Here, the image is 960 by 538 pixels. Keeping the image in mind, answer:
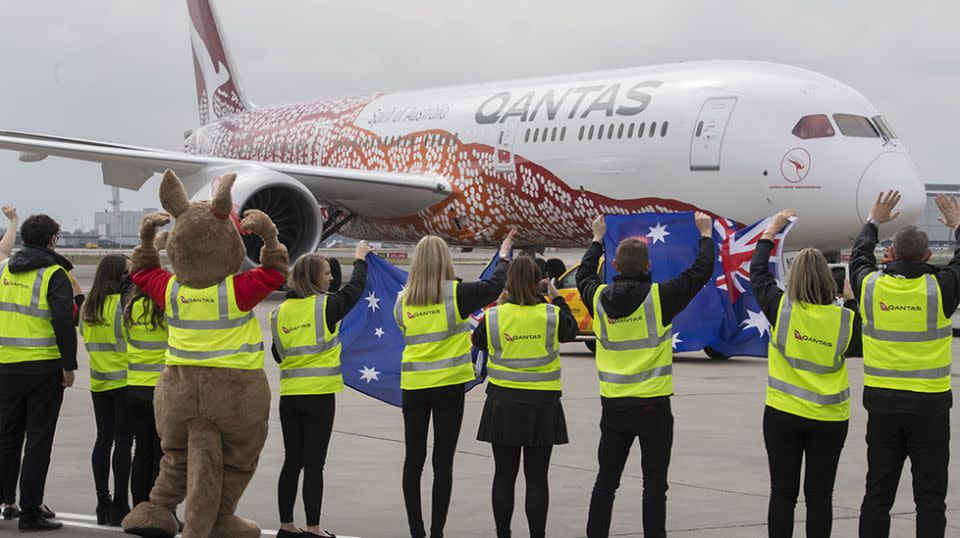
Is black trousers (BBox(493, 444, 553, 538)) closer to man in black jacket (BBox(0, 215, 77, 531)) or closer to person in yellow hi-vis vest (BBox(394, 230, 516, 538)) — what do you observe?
person in yellow hi-vis vest (BBox(394, 230, 516, 538))

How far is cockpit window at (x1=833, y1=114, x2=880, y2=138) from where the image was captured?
17266mm

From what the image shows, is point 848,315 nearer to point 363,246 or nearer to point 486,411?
point 486,411

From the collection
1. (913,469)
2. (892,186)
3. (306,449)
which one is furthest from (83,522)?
(892,186)

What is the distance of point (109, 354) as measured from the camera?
7.24 metres

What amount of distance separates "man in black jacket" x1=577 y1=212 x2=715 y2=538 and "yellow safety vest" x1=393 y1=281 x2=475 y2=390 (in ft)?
2.49

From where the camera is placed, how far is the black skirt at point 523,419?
6.53 metres

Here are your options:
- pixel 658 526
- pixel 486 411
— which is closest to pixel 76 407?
pixel 486 411

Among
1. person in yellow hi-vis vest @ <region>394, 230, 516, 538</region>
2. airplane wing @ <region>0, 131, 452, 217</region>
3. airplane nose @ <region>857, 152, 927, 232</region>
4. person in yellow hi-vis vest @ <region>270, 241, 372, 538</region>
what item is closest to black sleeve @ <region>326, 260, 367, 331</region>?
person in yellow hi-vis vest @ <region>270, 241, 372, 538</region>

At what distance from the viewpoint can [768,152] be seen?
56.7ft

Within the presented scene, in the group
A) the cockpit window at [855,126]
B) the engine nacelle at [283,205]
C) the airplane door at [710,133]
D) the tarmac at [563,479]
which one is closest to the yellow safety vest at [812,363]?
the tarmac at [563,479]

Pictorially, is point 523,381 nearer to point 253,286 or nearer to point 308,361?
point 308,361

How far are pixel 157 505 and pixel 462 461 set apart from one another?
2874 millimetres

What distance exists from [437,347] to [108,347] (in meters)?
1.81

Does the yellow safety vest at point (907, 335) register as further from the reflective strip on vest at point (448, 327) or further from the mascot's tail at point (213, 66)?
the mascot's tail at point (213, 66)
